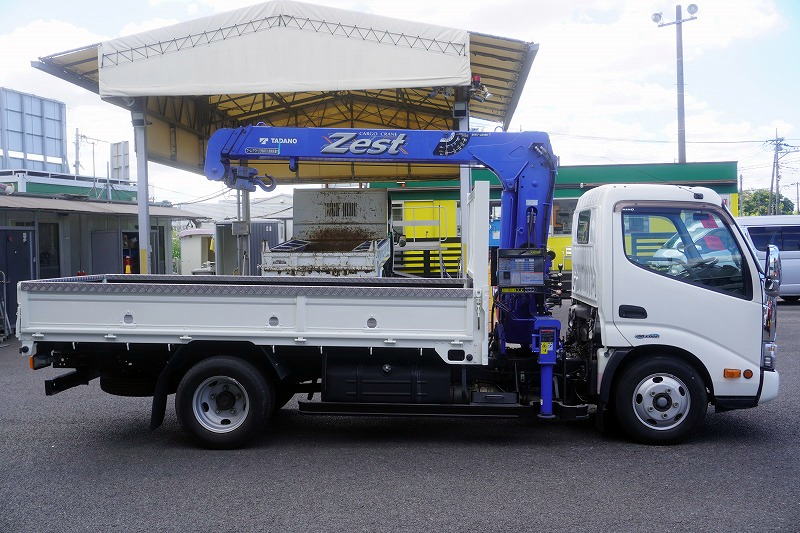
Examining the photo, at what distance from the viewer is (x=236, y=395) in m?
6.04

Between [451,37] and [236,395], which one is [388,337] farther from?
[451,37]

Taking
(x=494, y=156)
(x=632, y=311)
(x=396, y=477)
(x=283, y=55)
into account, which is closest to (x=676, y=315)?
(x=632, y=311)

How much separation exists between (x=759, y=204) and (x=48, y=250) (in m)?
57.3

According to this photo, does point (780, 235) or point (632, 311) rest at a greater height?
point (780, 235)

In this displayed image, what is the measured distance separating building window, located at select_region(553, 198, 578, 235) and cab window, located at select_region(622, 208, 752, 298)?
38.3 ft

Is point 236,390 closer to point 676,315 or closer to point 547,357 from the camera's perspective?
point 547,357

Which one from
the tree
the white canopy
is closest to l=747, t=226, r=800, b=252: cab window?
the white canopy

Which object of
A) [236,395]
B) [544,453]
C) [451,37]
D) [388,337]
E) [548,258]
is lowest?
[544,453]

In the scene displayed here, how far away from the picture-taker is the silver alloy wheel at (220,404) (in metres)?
5.97

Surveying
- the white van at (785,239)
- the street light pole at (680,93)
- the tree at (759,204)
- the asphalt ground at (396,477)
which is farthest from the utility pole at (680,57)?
the tree at (759,204)

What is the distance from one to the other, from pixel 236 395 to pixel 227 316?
73 cm

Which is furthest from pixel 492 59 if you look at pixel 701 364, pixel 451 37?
pixel 701 364

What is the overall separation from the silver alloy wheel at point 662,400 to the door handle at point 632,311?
53 centimetres

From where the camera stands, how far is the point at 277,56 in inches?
486
